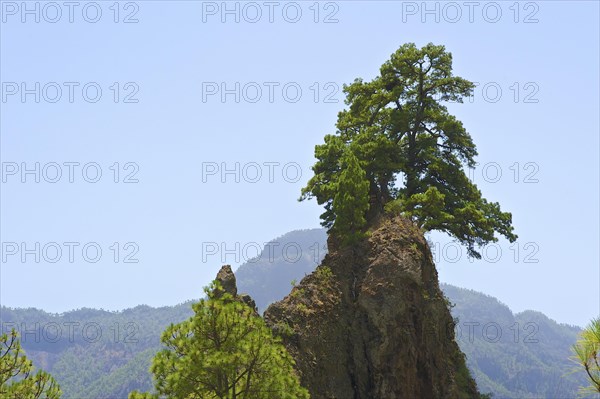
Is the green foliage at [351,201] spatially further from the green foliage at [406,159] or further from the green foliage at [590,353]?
the green foliage at [590,353]

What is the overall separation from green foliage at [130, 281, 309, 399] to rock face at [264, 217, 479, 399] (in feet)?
25.4

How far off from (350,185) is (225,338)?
14.2m

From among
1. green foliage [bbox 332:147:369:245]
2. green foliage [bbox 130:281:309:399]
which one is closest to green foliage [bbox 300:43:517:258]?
green foliage [bbox 332:147:369:245]

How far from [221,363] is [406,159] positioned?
2067 centimetres

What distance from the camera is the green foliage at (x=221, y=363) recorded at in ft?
76.4

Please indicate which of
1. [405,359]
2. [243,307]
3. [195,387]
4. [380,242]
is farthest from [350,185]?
[195,387]

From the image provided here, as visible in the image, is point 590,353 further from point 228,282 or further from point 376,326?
point 228,282

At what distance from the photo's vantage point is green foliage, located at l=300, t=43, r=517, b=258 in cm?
3703

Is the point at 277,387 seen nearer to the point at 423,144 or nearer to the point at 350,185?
the point at 350,185

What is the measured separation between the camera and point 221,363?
23.2 m

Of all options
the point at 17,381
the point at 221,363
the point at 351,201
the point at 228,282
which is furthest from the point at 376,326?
the point at 17,381

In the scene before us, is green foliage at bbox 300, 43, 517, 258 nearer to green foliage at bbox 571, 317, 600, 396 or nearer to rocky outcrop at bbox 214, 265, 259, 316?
rocky outcrop at bbox 214, 265, 259, 316

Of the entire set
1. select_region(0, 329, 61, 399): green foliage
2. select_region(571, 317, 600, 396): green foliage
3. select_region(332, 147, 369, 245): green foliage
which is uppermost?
select_region(332, 147, 369, 245): green foliage

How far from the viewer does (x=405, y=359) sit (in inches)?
1277
